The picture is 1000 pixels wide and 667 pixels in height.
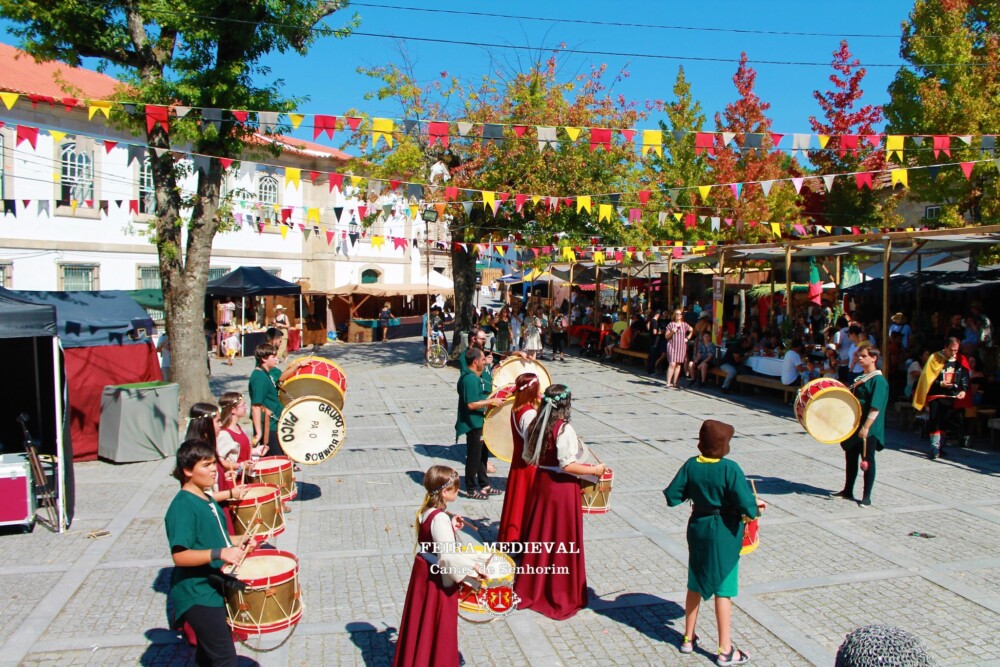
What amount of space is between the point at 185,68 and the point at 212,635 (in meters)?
10.9

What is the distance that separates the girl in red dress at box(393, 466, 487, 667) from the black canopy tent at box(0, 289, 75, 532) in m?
5.34

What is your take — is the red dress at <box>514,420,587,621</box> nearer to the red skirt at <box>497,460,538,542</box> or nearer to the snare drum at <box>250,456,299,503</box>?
the red skirt at <box>497,460,538,542</box>

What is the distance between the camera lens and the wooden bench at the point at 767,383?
15.1m

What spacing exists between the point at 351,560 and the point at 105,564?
218 cm

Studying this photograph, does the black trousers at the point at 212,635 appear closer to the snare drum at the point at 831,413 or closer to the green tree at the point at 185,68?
the snare drum at the point at 831,413

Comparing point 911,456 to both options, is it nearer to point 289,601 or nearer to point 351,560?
point 351,560

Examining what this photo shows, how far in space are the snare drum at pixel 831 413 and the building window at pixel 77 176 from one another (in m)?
22.7

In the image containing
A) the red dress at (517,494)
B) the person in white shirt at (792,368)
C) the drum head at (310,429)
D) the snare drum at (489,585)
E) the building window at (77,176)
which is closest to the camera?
the snare drum at (489,585)

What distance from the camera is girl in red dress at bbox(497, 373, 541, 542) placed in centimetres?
606

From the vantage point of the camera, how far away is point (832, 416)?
8.45 m

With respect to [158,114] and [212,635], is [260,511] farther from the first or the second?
[158,114]

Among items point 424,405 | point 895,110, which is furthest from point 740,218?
point 424,405

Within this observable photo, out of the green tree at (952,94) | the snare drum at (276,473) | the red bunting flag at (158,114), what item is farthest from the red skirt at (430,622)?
the green tree at (952,94)

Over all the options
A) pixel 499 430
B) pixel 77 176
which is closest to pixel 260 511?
pixel 499 430
